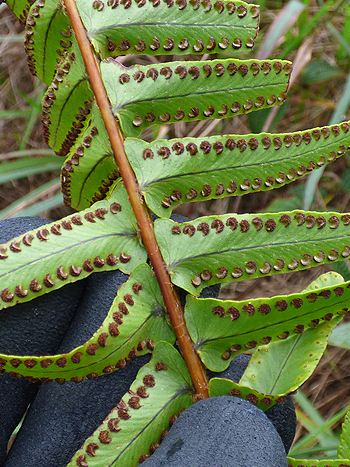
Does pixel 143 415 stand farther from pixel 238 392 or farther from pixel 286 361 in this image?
pixel 286 361

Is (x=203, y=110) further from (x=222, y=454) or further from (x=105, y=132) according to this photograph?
(x=222, y=454)

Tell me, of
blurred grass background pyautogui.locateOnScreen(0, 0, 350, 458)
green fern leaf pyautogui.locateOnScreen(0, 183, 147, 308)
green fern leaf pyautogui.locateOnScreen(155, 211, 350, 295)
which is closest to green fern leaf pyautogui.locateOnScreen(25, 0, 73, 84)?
green fern leaf pyautogui.locateOnScreen(0, 183, 147, 308)

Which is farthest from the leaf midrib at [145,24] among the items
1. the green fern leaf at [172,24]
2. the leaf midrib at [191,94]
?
the leaf midrib at [191,94]

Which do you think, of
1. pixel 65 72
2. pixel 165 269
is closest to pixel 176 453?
pixel 165 269

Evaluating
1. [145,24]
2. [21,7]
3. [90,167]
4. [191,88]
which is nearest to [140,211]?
[90,167]

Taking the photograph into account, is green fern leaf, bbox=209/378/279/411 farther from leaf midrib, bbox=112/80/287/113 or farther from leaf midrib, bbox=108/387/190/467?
leaf midrib, bbox=112/80/287/113

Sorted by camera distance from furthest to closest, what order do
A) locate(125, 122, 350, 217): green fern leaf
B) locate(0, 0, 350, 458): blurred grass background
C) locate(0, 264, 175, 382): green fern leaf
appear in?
locate(0, 0, 350, 458): blurred grass background → locate(125, 122, 350, 217): green fern leaf → locate(0, 264, 175, 382): green fern leaf
